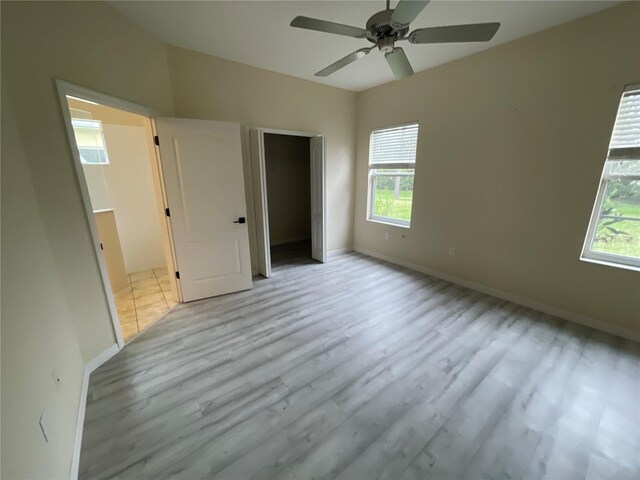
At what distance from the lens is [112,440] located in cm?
148

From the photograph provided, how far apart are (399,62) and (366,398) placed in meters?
2.50

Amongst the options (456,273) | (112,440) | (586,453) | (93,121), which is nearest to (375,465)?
(586,453)

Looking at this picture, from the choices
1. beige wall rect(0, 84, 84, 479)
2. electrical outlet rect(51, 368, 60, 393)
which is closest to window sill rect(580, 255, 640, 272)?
beige wall rect(0, 84, 84, 479)

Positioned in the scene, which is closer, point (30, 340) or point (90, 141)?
point (30, 340)

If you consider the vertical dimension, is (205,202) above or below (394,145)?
below

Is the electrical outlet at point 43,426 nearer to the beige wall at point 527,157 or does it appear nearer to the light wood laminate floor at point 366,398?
the light wood laminate floor at point 366,398

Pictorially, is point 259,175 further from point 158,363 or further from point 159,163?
point 158,363

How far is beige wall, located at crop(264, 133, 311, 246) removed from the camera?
17.9ft

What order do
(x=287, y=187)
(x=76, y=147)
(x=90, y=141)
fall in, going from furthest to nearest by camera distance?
1. (x=287, y=187)
2. (x=90, y=141)
3. (x=76, y=147)

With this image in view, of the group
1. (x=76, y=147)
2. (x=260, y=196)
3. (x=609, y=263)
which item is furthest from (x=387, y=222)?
(x=76, y=147)

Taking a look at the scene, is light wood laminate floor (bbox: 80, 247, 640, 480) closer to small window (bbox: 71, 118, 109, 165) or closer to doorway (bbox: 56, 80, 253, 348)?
doorway (bbox: 56, 80, 253, 348)

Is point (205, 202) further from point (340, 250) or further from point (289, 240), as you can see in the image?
point (289, 240)

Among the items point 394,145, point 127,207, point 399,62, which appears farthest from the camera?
point 394,145

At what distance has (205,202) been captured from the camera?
2939 millimetres
